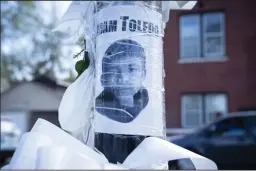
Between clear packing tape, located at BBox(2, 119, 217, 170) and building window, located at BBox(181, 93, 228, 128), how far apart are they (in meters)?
14.2

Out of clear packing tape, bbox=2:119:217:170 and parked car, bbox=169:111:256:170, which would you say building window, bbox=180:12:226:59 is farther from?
clear packing tape, bbox=2:119:217:170

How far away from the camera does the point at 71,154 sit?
1686 mm

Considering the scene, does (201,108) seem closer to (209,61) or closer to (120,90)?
(209,61)

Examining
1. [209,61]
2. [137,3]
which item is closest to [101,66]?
[137,3]

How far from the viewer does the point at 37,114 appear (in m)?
24.2

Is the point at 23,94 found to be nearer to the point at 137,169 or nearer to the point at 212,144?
the point at 212,144

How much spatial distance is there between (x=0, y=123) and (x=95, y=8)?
14.2m

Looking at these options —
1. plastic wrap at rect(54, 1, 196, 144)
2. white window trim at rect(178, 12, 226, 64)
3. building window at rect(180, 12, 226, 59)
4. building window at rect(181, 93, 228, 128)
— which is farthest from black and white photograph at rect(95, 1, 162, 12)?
building window at rect(180, 12, 226, 59)

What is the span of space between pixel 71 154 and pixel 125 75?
592mm

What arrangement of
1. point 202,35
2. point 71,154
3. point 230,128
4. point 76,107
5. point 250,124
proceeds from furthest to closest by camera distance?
1. point 202,35
2. point 230,128
3. point 250,124
4. point 76,107
5. point 71,154

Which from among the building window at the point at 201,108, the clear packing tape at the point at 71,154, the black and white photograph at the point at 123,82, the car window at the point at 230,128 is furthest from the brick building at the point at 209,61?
the clear packing tape at the point at 71,154

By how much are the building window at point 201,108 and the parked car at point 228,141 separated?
16.8 feet

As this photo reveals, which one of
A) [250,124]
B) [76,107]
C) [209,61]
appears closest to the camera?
[76,107]

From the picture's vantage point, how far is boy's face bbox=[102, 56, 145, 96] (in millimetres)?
2086
